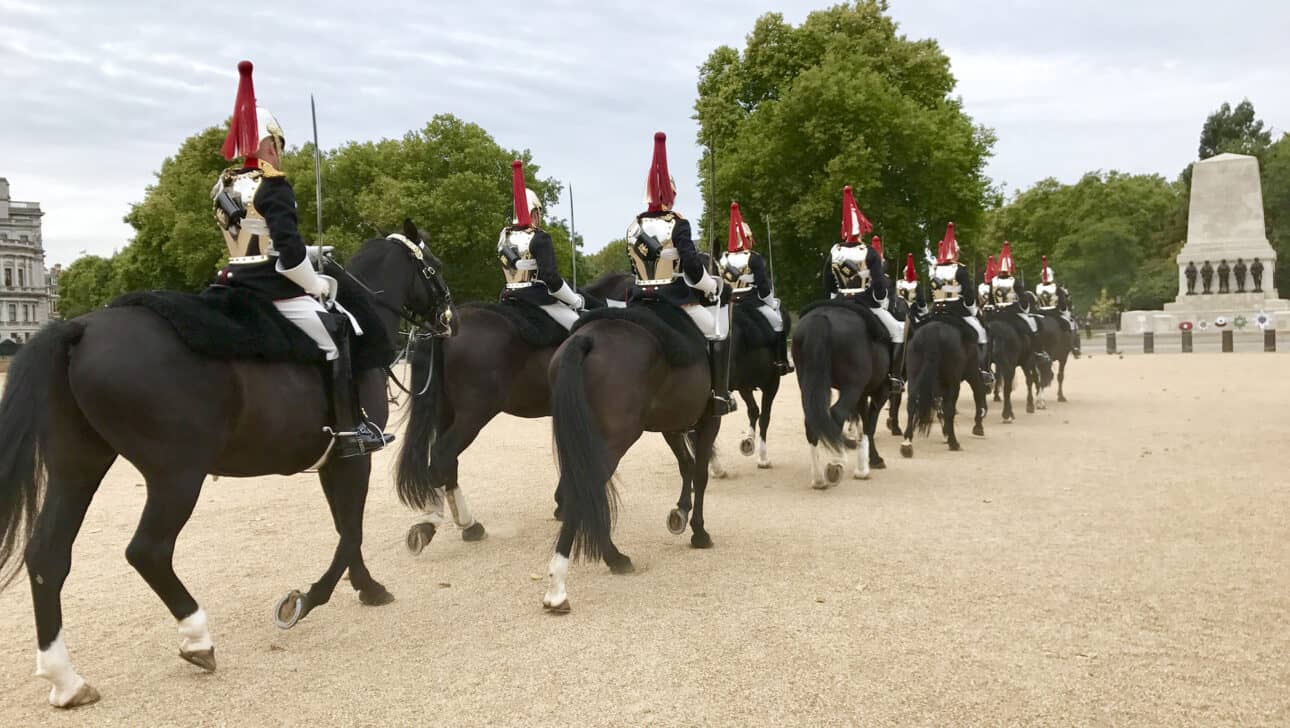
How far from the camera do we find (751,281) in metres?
11.4

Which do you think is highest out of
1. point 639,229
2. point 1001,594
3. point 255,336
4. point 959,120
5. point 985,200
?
point 959,120

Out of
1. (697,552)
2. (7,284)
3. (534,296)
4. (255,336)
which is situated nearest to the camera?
(255,336)

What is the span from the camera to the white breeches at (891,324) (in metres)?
11.0

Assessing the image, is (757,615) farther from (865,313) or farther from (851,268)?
(851,268)

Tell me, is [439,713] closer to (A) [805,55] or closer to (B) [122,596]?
(B) [122,596]

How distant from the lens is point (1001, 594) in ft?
20.4

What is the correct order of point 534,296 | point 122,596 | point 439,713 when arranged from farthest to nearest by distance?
point 534,296, point 122,596, point 439,713

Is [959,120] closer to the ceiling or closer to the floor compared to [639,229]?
→ closer to the ceiling

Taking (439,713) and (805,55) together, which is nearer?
(439,713)

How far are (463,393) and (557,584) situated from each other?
2435 mm

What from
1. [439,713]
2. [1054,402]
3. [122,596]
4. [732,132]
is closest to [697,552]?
[439,713]

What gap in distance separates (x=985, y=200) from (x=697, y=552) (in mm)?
31006

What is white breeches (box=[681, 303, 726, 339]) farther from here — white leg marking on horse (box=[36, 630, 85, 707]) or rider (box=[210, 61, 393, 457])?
white leg marking on horse (box=[36, 630, 85, 707])

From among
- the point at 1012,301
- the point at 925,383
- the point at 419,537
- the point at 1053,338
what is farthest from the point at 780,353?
the point at 1053,338
